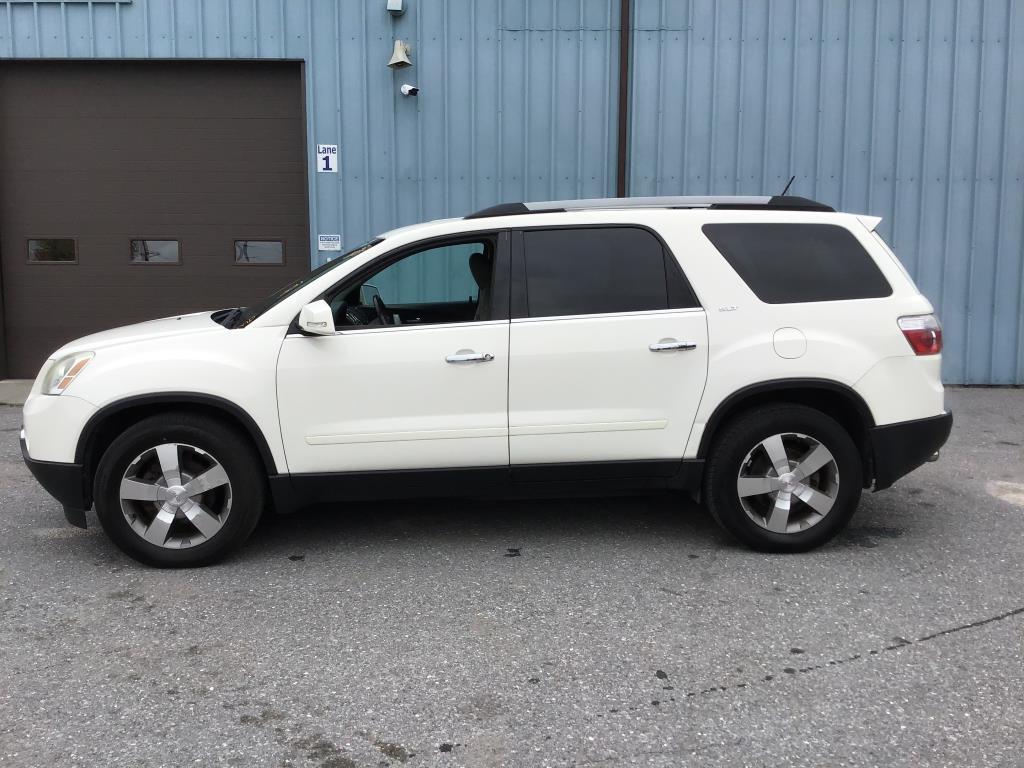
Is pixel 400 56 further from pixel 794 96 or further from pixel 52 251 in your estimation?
pixel 52 251

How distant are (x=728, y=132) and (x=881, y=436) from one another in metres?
5.66

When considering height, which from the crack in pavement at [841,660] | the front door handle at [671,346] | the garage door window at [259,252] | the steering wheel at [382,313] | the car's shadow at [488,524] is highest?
the garage door window at [259,252]

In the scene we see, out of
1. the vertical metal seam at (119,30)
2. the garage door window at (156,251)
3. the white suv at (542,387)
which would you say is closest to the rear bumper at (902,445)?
the white suv at (542,387)

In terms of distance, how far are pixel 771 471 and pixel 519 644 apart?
5.54ft

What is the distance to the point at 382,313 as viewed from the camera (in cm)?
494

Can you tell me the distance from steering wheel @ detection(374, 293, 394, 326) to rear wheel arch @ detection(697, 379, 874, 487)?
1.74 m

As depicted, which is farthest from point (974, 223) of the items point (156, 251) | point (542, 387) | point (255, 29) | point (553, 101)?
point (156, 251)

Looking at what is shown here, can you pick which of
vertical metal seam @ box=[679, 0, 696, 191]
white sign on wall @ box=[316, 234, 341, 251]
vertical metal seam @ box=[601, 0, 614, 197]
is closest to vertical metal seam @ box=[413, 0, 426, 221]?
white sign on wall @ box=[316, 234, 341, 251]

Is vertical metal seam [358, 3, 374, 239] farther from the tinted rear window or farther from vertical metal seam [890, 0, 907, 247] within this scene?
the tinted rear window

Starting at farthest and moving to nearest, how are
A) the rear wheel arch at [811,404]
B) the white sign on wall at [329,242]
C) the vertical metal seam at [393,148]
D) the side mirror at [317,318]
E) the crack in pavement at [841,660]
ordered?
the white sign on wall at [329,242] < the vertical metal seam at [393,148] < the rear wheel arch at [811,404] < the side mirror at [317,318] < the crack in pavement at [841,660]

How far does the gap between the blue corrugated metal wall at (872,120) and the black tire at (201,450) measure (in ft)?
20.4

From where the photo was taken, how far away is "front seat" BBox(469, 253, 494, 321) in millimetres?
4566

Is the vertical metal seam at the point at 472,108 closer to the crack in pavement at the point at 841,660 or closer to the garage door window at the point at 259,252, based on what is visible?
the garage door window at the point at 259,252

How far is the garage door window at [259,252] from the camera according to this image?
9906mm
